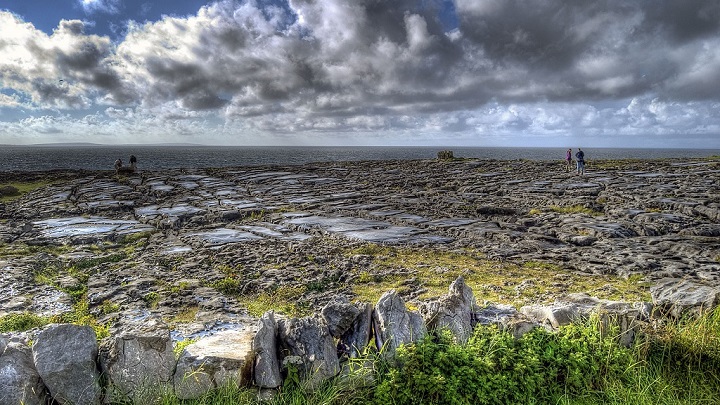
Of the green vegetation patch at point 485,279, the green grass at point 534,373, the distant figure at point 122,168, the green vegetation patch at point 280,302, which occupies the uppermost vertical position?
the distant figure at point 122,168

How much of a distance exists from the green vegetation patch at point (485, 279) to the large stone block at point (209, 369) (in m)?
4.52

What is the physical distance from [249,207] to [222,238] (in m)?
6.51

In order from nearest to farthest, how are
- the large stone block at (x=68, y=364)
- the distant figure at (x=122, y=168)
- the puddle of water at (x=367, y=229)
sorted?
the large stone block at (x=68, y=364) → the puddle of water at (x=367, y=229) → the distant figure at (x=122, y=168)

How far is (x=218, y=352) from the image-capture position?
16.8 feet

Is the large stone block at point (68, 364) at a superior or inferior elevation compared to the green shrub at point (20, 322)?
superior

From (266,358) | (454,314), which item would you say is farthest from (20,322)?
(454,314)

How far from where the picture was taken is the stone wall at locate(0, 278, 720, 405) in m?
4.64

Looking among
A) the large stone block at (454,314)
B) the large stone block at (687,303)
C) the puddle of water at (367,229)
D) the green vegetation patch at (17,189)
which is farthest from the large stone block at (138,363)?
the green vegetation patch at (17,189)

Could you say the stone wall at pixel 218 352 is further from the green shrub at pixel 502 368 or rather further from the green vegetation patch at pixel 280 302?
the green vegetation patch at pixel 280 302

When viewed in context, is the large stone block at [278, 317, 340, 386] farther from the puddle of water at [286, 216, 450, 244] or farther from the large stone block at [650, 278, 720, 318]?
the puddle of water at [286, 216, 450, 244]

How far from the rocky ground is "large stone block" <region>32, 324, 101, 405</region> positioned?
264 cm

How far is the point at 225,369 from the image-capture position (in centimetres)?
492

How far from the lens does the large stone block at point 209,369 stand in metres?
4.84

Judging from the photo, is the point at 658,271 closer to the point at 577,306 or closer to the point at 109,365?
the point at 577,306
